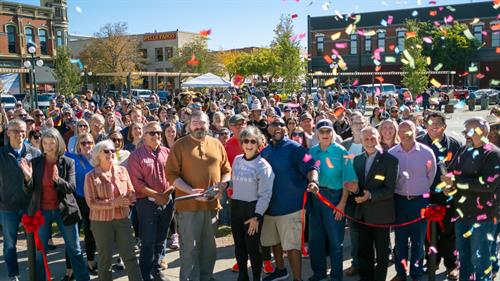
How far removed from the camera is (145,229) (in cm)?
510

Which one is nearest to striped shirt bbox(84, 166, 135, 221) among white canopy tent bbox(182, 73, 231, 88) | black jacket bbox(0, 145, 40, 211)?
black jacket bbox(0, 145, 40, 211)

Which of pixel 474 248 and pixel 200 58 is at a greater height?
pixel 200 58

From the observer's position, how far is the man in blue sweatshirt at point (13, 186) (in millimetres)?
5254

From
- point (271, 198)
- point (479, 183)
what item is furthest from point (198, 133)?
Answer: point (479, 183)

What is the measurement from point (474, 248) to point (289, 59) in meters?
23.0

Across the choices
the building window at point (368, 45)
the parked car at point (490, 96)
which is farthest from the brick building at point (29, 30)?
the parked car at point (490, 96)

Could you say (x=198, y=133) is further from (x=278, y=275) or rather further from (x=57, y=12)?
(x=57, y=12)

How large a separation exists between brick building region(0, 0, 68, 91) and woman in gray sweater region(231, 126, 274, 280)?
41.9 metres

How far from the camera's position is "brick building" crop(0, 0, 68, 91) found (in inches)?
1713

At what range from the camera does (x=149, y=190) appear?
198 inches

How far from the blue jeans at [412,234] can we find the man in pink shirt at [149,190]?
2596mm

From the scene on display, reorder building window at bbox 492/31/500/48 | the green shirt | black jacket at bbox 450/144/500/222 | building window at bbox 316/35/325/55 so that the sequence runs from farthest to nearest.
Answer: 1. building window at bbox 316/35/325/55
2. building window at bbox 492/31/500/48
3. the green shirt
4. black jacket at bbox 450/144/500/222

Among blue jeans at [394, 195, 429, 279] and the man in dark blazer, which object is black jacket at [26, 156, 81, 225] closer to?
the man in dark blazer

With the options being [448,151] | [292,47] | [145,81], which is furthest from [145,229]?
[145,81]
